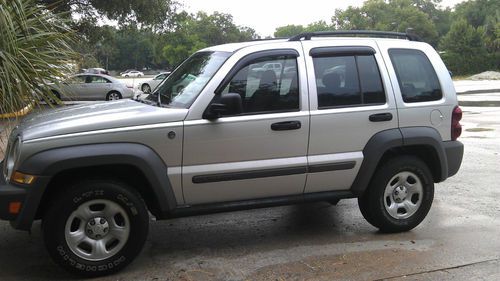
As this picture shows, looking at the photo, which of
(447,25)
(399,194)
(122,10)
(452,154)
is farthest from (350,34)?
(447,25)

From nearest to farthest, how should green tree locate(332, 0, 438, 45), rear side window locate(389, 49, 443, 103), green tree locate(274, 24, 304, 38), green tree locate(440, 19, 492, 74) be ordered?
rear side window locate(389, 49, 443, 103)
green tree locate(440, 19, 492, 74)
green tree locate(332, 0, 438, 45)
green tree locate(274, 24, 304, 38)

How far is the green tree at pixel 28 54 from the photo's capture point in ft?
18.3

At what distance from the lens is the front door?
432cm

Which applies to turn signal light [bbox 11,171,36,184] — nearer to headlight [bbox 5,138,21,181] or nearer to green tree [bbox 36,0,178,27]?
headlight [bbox 5,138,21,181]

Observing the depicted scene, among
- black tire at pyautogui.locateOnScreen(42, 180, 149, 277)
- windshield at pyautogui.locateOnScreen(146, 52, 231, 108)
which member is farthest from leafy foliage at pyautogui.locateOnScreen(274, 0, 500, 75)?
black tire at pyautogui.locateOnScreen(42, 180, 149, 277)

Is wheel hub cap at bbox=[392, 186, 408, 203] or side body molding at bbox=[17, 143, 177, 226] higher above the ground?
side body molding at bbox=[17, 143, 177, 226]

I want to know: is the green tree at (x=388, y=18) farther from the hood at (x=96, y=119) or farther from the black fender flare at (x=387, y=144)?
the hood at (x=96, y=119)

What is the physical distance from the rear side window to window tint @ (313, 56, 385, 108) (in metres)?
0.26

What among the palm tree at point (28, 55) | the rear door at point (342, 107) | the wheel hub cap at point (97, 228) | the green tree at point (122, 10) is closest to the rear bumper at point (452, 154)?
the rear door at point (342, 107)

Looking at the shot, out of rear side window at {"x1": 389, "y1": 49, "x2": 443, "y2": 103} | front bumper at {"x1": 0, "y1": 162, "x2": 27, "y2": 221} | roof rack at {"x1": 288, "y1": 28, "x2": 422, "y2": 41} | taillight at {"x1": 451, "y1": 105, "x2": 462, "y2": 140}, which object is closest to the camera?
front bumper at {"x1": 0, "y1": 162, "x2": 27, "y2": 221}

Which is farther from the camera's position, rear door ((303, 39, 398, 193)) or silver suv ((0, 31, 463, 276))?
rear door ((303, 39, 398, 193))

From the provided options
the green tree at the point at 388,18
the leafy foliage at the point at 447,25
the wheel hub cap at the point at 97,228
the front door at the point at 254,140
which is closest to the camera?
the wheel hub cap at the point at 97,228

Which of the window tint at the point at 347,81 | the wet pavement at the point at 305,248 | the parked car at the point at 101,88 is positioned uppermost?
the window tint at the point at 347,81

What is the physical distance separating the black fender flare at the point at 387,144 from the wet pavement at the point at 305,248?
2.00 ft
